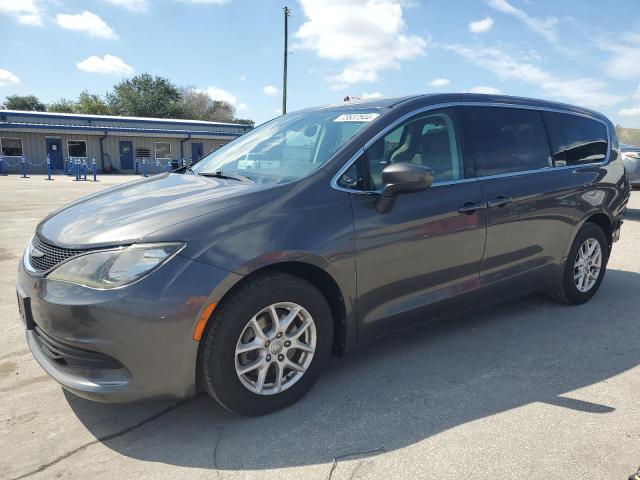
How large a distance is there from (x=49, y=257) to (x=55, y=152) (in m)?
30.8

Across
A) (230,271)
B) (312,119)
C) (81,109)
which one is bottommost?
(230,271)

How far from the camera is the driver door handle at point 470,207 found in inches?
132

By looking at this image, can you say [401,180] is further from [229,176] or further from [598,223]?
[598,223]

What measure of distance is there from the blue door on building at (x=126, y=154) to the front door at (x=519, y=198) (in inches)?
1230

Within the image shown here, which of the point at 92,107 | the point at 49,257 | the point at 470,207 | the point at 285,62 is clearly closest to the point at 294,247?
the point at 49,257

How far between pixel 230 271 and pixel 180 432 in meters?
0.94

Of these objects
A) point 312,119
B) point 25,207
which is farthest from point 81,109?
point 312,119

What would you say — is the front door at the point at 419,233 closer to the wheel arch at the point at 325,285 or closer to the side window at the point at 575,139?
the wheel arch at the point at 325,285

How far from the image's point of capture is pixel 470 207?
11.1ft

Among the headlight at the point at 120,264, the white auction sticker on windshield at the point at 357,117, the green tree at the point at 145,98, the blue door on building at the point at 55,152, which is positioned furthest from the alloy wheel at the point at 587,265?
the green tree at the point at 145,98

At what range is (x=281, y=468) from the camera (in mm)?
2285

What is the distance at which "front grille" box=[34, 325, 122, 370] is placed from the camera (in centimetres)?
232

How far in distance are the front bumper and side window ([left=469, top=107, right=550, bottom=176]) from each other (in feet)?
7.28

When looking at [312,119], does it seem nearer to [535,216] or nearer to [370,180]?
[370,180]
